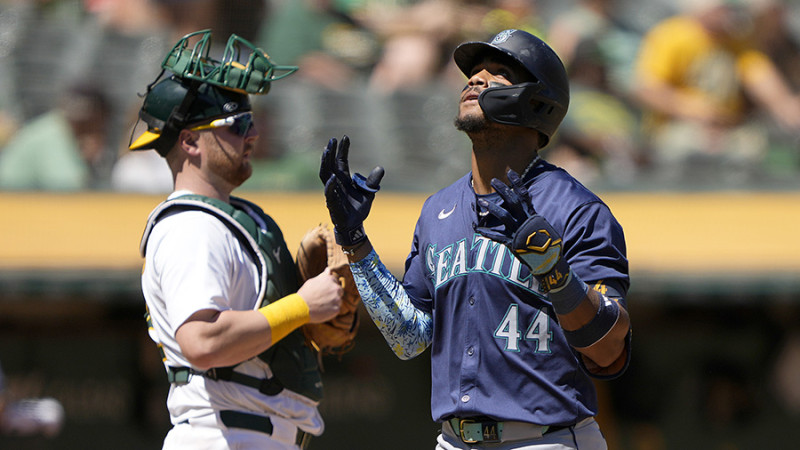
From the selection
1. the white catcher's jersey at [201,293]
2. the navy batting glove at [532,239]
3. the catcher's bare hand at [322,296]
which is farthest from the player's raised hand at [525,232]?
the white catcher's jersey at [201,293]

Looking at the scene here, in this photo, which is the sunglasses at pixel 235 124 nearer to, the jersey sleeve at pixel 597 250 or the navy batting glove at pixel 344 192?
the navy batting glove at pixel 344 192

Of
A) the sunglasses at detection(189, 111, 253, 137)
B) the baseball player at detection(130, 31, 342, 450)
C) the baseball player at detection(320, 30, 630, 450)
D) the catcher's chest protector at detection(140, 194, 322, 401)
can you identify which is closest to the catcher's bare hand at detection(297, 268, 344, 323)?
the baseball player at detection(130, 31, 342, 450)

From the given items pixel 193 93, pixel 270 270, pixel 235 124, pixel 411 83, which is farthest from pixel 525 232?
pixel 411 83

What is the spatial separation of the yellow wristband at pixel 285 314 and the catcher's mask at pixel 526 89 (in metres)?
0.79

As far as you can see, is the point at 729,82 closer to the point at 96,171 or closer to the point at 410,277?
the point at 96,171

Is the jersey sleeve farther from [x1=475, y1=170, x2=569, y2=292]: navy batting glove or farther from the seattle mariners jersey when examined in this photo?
[x1=475, y1=170, x2=569, y2=292]: navy batting glove

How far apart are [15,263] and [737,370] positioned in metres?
4.48

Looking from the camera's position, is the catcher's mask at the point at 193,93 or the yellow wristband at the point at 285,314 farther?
the catcher's mask at the point at 193,93

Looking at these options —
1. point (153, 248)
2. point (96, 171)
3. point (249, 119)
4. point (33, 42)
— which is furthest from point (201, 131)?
point (33, 42)

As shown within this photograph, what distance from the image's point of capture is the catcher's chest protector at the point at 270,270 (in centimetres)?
299

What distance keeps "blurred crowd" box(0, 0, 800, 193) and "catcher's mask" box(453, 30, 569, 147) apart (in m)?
3.81

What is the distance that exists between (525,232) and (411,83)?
18.2ft

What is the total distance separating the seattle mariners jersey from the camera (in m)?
2.53

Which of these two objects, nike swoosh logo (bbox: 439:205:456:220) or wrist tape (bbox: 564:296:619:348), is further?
nike swoosh logo (bbox: 439:205:456:220)
